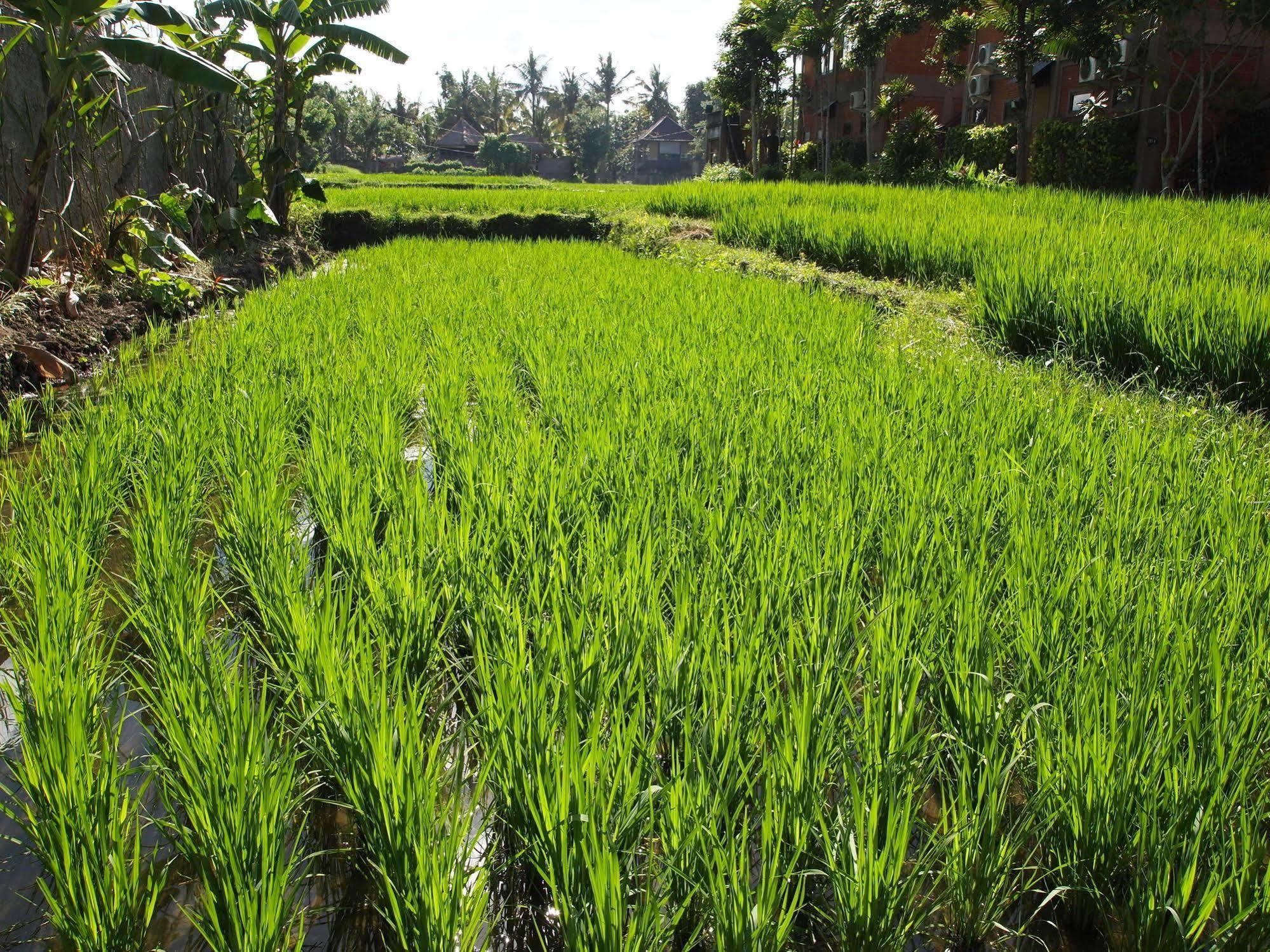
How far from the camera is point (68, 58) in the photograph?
4172mm

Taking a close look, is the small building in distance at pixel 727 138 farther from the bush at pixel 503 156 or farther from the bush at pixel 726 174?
the bush at pixel 503 156

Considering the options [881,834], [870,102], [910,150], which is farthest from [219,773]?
[870,102]

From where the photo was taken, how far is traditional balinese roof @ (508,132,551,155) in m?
40.6

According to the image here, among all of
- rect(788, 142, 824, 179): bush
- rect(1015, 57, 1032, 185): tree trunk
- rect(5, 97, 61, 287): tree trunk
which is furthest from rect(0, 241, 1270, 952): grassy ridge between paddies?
rect(788, 142, 824, 179): bush

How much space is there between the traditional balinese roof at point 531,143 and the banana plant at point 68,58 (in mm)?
37213

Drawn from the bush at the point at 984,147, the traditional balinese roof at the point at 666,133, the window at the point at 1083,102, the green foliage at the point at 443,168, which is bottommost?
the bush at the point at 984,147

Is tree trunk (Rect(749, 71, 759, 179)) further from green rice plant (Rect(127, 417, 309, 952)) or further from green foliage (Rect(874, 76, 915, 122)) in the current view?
green rice plant (Rect(127, 417, 309, 952))

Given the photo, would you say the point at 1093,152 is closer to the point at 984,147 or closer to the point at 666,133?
the point at 984,147

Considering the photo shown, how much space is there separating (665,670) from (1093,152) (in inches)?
508

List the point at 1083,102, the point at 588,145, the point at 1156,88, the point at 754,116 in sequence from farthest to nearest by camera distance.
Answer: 1. the point at 588,145
2. the point at 754,116
3. the point at 1083,102
4. the point at 1156,88

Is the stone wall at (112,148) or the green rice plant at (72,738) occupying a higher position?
the stone wall at (112,148)

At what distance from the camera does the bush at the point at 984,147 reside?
1485 centimetres

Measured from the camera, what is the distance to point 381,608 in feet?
5.13

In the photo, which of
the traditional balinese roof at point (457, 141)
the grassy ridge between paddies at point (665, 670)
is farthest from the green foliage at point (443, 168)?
the grassy ridge between paddies at point (665, 670)
